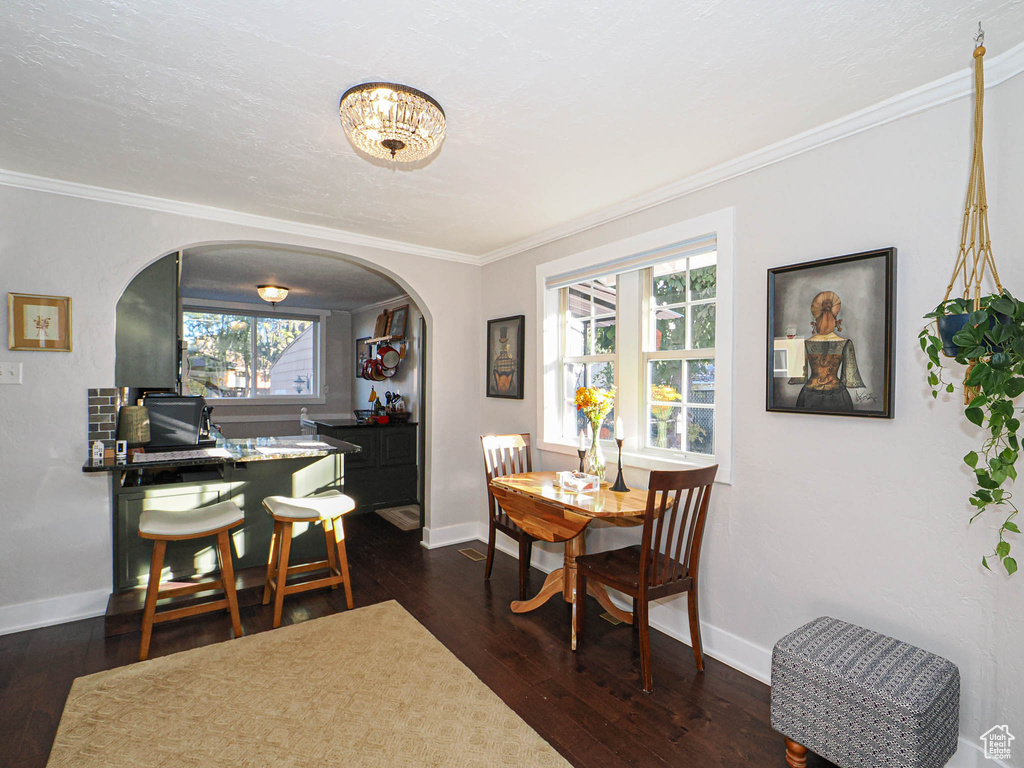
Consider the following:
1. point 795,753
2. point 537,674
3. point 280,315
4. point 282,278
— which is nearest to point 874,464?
point 795,753

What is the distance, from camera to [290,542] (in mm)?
2854

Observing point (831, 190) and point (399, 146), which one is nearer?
point (399, 146)

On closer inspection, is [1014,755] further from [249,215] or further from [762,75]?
[249,215]

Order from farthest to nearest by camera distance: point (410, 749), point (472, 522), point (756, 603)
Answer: point (472, 522) < point (756, 603) < point (410, 749)

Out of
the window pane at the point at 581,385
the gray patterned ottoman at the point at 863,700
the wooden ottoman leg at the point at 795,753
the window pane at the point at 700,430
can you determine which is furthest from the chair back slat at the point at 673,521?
the window pane at the point at 581,385

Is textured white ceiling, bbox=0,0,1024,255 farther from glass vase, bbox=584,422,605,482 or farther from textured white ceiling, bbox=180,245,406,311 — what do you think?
textured white ceiling, bbox=180,245,406,311

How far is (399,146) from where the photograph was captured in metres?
1.85

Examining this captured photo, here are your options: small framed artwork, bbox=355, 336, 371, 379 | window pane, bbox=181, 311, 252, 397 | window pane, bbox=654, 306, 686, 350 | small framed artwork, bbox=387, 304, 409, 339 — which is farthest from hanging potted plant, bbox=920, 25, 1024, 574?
window pane, bbox=181, 311, 252, 397

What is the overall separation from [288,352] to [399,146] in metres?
5.62

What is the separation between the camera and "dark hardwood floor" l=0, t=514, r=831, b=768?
6.07ft

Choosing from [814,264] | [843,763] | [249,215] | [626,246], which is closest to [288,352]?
[249,215]

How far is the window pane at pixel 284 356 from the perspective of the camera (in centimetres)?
667

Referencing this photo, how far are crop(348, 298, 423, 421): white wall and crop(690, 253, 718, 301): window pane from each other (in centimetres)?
268

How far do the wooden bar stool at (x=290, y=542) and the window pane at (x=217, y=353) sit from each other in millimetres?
3955
